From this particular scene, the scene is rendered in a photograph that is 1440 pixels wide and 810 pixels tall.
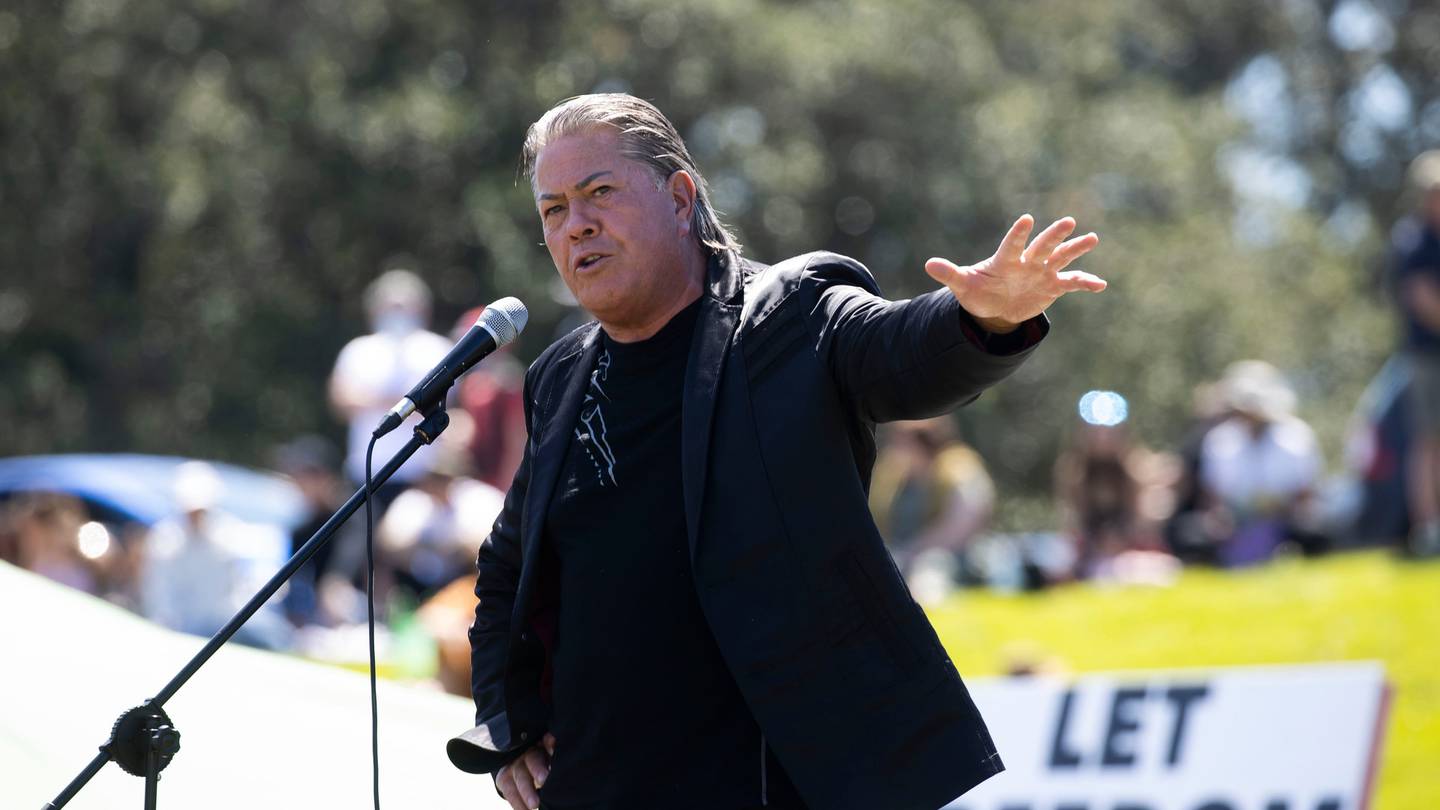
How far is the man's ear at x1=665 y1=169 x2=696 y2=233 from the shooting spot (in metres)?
3.45

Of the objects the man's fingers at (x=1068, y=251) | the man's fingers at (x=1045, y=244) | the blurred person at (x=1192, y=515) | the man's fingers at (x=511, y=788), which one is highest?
the man's fingers at (x=1045, y=244)

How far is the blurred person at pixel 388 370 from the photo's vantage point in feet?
30.5

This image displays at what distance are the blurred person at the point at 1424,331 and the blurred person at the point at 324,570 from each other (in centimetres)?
578

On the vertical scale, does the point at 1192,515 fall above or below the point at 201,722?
below

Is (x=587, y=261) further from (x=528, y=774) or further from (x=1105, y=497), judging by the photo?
(x=1105, y=497)

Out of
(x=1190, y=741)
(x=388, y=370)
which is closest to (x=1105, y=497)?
(x=388, y=370)

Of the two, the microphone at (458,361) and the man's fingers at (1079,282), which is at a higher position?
the microphone at (458,361)

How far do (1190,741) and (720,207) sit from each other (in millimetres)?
16412

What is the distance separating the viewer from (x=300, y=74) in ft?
79.5

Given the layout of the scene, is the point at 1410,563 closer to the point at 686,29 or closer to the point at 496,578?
the point at 496,578

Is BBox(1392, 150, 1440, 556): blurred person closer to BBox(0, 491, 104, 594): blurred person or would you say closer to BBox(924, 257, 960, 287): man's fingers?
BBox(924, 257, 960, 287): man's fingers

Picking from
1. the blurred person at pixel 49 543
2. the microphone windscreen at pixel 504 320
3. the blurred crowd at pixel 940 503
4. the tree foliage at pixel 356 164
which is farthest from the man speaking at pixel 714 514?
the tree foliage at pixel 356 164

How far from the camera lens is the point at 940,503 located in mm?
10656

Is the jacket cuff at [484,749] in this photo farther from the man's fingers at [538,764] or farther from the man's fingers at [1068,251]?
the man's fingers at [1068,251]
